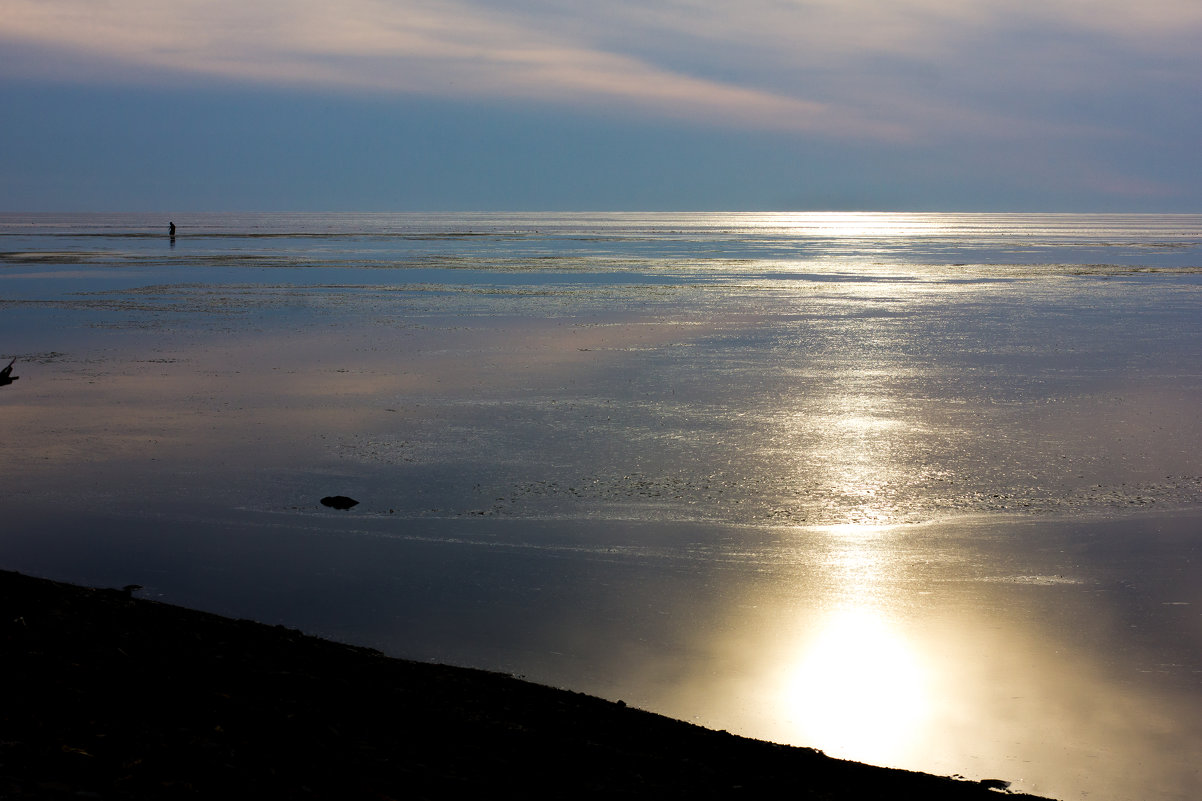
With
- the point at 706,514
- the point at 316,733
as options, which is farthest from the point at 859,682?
the point at 706,514

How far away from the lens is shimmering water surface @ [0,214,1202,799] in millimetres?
8195

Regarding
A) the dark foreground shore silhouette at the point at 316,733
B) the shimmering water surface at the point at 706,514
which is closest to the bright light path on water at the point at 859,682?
the shimmering water surface at the point at 706,514

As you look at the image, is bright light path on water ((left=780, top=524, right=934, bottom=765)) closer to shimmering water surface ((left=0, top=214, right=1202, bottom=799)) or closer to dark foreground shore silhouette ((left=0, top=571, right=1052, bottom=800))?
shimmering water surface ((left=0, top=214, right=1202, bottom=799))

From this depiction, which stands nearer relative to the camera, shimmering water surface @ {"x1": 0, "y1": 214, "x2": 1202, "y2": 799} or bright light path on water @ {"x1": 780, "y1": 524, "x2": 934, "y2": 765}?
bright light path on water @ {"x1": 780, "y1": 524, "x2": 934, "y2": 765}

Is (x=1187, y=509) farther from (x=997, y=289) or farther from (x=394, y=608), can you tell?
(x=997, y=289)

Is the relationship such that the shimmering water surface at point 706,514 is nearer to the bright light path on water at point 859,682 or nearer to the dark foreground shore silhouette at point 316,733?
the bright light path on water at point 859,682

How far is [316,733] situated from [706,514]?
22.5 ft

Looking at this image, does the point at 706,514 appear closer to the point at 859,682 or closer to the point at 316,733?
the point at 859,682

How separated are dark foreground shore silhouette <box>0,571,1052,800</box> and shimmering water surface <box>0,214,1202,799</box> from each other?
81 cm

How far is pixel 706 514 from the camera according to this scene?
12531 millimetres

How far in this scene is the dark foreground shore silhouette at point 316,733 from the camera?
18.4ft

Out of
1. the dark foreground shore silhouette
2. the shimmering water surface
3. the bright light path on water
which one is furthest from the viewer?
the shimmering water surface

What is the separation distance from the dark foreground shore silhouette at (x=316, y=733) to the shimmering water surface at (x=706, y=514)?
812 millimetres

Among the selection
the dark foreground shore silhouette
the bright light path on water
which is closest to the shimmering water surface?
the bright light path on water
